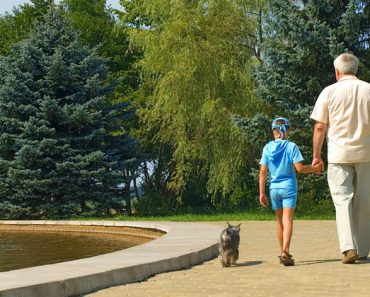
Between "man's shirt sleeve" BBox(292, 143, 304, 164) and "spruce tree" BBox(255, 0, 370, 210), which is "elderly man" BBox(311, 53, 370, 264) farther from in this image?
"spruce tree" BBox(255, 0, 370, 210)

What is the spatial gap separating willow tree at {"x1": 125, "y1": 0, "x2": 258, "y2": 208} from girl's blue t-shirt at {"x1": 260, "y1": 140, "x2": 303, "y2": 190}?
16.4 metres

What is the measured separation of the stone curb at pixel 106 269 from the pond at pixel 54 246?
74.0 inches

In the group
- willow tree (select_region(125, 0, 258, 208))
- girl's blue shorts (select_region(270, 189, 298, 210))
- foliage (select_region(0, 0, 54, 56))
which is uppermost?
foliage (select_region(0, 0, 54, 56))

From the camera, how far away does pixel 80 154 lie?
27141 mm

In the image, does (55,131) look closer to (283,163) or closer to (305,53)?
(305,53)

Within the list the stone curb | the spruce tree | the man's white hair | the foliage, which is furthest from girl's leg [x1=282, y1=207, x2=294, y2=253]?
the foliage

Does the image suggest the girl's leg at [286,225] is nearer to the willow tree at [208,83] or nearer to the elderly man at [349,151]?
the elderly man at [349,151]

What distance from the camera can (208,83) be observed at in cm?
2644

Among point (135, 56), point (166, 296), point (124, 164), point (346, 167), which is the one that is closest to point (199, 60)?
point (124, 164)

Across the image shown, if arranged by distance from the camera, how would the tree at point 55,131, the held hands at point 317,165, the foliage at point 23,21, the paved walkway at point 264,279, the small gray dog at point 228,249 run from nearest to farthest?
the paved walkway at point 264,279 → the held hands at point 317,165 → the small gray dog at point 228,249 → the tree at point 55,131 → the foliage at point 23,21

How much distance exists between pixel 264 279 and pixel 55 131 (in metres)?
20.0

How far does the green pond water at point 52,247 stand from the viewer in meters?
12.2

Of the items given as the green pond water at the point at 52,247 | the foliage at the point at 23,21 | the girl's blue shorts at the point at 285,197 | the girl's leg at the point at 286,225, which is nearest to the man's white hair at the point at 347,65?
the girl's blue shorts at the point at 285,197

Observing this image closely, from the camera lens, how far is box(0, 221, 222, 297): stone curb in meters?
6.85
